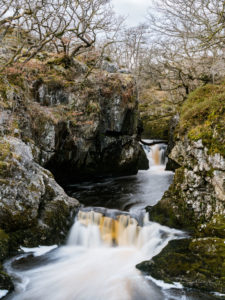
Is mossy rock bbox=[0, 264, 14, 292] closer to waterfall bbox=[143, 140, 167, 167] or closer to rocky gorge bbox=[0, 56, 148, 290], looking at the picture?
rocky gorge bbox=[0, 56, 148, 290]

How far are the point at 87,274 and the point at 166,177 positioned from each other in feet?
28.6

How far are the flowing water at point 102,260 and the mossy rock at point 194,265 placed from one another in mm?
194

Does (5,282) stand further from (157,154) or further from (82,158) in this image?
(157,154)

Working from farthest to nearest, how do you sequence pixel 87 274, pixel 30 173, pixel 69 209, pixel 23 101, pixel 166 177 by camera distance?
pixel 166 177
pixel 23 101
pixel 69 209
pixel 30 173
pixel 87 274

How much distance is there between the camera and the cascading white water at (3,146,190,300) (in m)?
5.34

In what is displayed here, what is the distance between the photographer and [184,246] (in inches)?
243

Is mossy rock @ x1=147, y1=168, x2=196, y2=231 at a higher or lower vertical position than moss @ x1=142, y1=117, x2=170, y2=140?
lower

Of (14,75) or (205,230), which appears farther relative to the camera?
(14,75)

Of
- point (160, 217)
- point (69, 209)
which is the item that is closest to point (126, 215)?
point (160, 217)

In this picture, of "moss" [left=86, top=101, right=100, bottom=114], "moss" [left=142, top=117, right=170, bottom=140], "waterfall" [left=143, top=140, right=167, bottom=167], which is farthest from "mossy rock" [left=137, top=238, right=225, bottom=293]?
"moss" [left=142, top=117, right=170, bottom=140]

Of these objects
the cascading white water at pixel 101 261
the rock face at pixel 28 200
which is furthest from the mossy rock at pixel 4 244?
the cascading white water at pixel 101 261

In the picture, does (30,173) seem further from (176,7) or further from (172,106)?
(172,106)

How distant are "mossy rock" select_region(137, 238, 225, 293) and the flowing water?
19 centimetres

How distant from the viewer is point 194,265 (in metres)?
5.43
